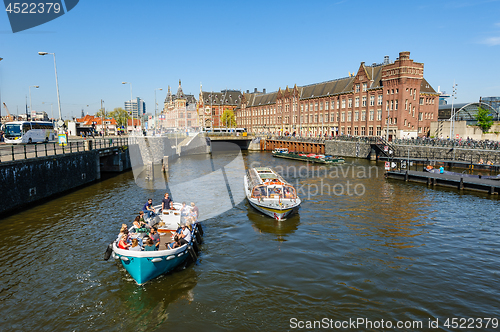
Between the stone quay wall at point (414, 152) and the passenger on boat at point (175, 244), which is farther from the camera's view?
the stone quay wall at point (414, 152)

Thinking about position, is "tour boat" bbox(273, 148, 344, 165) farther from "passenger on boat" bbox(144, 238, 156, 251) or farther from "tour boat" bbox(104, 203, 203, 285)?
"passenger on boat" bbox(144, 238, 156, 251)

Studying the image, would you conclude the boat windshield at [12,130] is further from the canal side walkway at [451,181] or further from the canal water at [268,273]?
the canal side walkway at [451,181]

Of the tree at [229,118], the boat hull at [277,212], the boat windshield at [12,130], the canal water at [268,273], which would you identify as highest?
the tree at [229,118]

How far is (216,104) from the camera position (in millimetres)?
154375

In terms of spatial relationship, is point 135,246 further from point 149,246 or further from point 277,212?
point 277,212

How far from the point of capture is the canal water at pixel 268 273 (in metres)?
12.7

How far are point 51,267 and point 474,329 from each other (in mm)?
20149

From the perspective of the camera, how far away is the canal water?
1272cm

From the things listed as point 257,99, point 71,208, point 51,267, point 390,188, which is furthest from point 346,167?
point 257,99

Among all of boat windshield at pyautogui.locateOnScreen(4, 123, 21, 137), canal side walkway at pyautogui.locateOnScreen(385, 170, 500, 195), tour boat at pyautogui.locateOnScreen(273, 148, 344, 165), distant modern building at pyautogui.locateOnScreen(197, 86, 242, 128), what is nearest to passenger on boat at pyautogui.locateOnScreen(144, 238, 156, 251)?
canal side walkway at pyautogui.locateOnScreen(385, 170, 500, 195)

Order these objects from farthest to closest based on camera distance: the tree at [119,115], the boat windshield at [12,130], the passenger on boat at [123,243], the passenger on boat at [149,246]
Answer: the tree at [119,115] → the boat windshield at [12,130] → the passenger on boat at [123,243] → the passenger on boat at [149,246]

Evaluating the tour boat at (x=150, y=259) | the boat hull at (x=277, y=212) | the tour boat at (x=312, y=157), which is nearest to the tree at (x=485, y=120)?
the tour boat at (x=312, y=157)

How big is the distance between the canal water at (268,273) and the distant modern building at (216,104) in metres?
128

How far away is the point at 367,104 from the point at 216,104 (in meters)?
89.6
